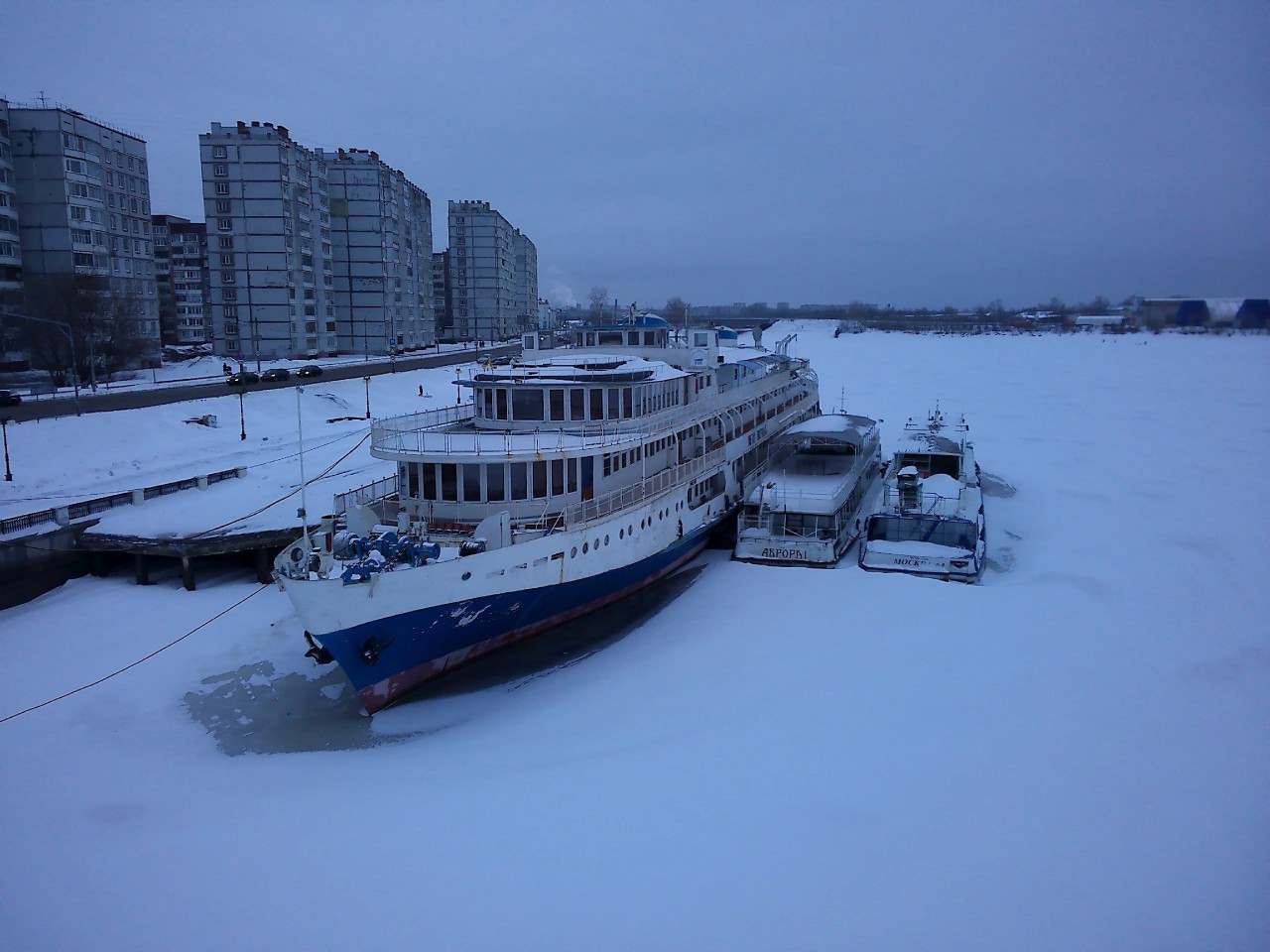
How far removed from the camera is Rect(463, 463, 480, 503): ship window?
18484mm

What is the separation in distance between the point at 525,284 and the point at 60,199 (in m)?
83.3

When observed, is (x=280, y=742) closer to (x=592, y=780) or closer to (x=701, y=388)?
(x=592, y=780)

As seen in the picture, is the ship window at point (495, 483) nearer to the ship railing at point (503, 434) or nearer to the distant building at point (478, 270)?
the ship railing at point (503, 434)

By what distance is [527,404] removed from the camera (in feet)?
70.1

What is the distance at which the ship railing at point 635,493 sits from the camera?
18.2m

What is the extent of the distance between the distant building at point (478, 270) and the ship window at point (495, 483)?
274ft

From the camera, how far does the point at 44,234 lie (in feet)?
164

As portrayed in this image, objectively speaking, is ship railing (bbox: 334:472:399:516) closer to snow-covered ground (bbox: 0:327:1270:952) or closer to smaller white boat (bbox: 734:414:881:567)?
snow-covered ground (bbox: 0:327:1270:952)

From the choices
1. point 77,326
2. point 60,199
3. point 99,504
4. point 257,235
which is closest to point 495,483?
point 99,504

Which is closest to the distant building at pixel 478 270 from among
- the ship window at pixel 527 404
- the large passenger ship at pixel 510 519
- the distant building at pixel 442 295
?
the distant building at pixel 442 295

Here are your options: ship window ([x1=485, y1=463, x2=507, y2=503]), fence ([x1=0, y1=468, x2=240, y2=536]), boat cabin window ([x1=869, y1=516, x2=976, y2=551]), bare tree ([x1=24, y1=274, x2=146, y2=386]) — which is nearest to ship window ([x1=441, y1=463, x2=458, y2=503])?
ship window ([x1=485, y1=463, x2=507, y2=503])

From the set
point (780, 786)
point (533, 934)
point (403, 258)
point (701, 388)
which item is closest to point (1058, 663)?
point (780, 786)

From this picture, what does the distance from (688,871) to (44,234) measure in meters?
58.8

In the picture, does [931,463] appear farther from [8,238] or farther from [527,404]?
[8,238]
